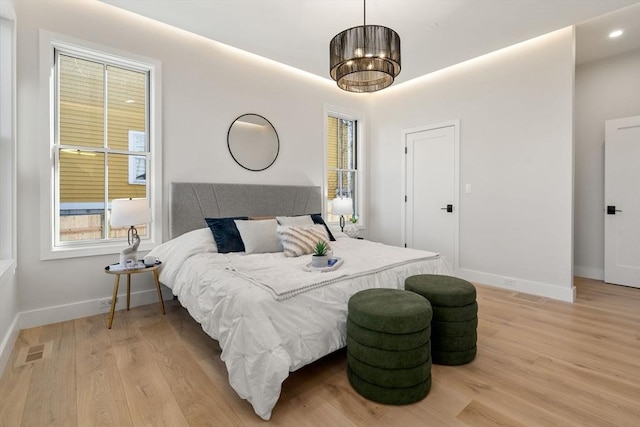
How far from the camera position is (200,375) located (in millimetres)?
1914

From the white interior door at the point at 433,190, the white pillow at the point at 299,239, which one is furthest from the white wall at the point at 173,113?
the white interior door at the point at 433,190

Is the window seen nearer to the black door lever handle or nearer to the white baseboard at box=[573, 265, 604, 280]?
the white baseboard at box=[573, 265, 604, 280]

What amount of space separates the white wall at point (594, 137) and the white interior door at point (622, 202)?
167 millimetres

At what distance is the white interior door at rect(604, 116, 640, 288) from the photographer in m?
3.73

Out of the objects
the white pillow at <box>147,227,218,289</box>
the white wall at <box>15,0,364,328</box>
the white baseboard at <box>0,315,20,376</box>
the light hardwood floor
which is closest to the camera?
the light hardwood floor

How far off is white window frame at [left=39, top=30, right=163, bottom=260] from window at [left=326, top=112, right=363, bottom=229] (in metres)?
2.44

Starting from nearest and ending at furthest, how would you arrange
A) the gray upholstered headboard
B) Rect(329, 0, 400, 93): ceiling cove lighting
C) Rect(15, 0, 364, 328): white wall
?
Rect(329, 0, 400, 93): ceiling cove lighting < Rect(15, 0, 364, 328): white wall < the gray upholstered headboard

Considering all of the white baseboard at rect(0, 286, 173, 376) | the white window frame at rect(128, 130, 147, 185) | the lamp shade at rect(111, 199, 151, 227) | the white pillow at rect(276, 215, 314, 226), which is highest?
the white window frame at rect(128, 130, 147, 185)

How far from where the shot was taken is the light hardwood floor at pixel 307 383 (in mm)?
1545

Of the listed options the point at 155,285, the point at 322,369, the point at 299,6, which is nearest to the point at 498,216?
the point at 322,369

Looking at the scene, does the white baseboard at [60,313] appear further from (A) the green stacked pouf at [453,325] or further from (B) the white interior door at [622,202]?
(B) the white interior door at [622,202]

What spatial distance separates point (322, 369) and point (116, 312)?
2171 mm

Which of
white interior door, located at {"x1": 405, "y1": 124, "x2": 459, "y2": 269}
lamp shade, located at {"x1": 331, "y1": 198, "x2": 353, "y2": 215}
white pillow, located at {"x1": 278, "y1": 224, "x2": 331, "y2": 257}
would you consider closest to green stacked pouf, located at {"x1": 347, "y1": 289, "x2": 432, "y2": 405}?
white pillow, located at {"x1": 278, "y1": 224, "x2": 331, "y2": 257}

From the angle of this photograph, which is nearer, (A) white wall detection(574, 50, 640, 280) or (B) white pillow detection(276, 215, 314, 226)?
(B) white pillow detection(276, 215, 314, 226)
